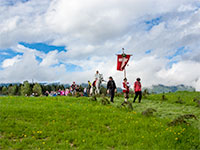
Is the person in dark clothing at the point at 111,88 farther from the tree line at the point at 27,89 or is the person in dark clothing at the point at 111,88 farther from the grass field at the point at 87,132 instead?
the tree line at the point at 27,89

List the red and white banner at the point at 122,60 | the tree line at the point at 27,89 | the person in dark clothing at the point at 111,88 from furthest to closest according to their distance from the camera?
the tree line at the point at 27,89, the person in dark clothing at the point at 111,88, the red and white banner at the point at 122,60

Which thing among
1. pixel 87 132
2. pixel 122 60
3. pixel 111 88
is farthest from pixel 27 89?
pixel 87 132

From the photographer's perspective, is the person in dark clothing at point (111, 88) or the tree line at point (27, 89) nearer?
the person in dark clothing at point (111, 88)

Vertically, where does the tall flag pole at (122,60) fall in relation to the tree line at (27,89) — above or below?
above

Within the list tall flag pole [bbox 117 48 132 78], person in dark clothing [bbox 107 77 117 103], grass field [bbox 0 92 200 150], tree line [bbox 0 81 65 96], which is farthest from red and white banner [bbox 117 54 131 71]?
tree line [bbox 0 81 65 96]

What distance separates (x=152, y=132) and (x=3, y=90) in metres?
181

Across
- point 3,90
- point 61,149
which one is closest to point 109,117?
point 61,149

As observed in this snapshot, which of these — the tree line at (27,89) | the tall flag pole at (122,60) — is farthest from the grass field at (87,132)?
the tree line at (27,89)

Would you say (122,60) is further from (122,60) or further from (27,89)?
(27,89)

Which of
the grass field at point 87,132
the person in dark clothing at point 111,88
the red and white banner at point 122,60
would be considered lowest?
the grass field at point 87,132

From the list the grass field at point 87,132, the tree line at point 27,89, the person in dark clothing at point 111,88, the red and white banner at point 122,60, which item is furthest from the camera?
the tree line at point 27,89

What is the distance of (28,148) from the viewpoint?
7.48 meters

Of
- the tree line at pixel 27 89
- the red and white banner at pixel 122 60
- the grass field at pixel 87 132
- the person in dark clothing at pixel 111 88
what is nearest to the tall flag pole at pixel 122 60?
the red and white banner at pixel 122 60

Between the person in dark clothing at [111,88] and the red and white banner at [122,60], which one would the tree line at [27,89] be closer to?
the person in dark clothing at [111,88]
